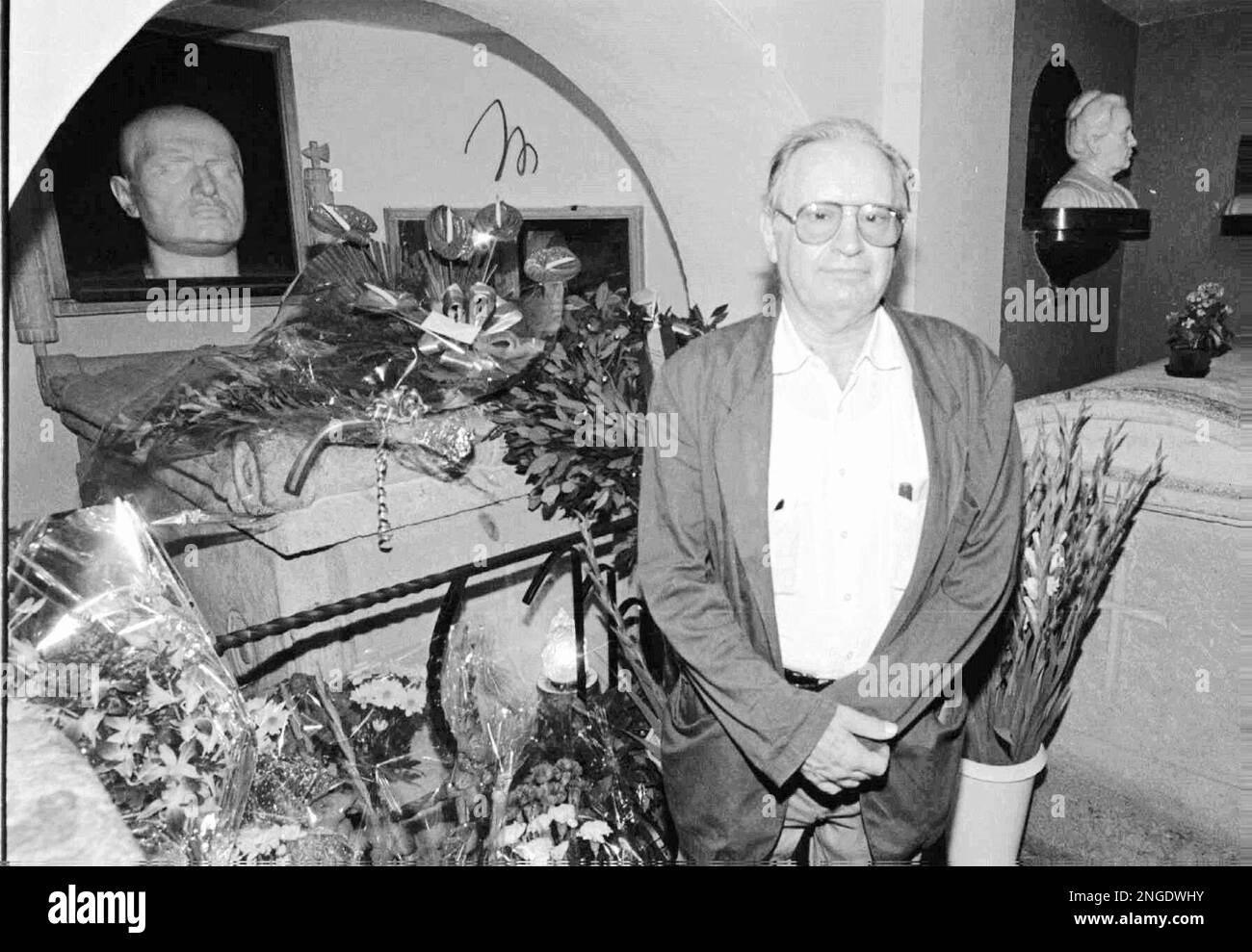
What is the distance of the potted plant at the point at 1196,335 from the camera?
3.11 metres

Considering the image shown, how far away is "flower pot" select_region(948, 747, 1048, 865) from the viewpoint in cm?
218

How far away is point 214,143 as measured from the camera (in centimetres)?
357

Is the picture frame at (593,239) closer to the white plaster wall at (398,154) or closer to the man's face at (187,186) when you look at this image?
the white plaster wall at (398,154)

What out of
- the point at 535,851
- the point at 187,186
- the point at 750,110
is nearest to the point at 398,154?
the point at 187,186

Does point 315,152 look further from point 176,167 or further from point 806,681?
point 806,681

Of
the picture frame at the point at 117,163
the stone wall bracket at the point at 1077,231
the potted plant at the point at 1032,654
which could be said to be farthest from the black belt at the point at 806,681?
the picture frame at the point at 117,163

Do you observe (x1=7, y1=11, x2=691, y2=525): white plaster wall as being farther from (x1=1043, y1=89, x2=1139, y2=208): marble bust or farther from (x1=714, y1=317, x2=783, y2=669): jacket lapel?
(x1=714, y1=317, x2=783, y2=669): jacket lapel

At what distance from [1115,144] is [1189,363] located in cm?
84

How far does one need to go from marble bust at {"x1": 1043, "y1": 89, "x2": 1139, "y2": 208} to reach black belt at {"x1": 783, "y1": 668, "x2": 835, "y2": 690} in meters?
2.45

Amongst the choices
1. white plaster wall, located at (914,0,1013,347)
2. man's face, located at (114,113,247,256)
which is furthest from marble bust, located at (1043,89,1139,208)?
man's face, located at (114,113,247,256)

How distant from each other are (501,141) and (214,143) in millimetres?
1272

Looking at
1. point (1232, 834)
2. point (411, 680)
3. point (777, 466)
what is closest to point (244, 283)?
point (411, 680)

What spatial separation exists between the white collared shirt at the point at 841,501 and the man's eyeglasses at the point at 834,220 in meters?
0.17

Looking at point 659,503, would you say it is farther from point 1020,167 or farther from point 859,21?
point 1020,167
